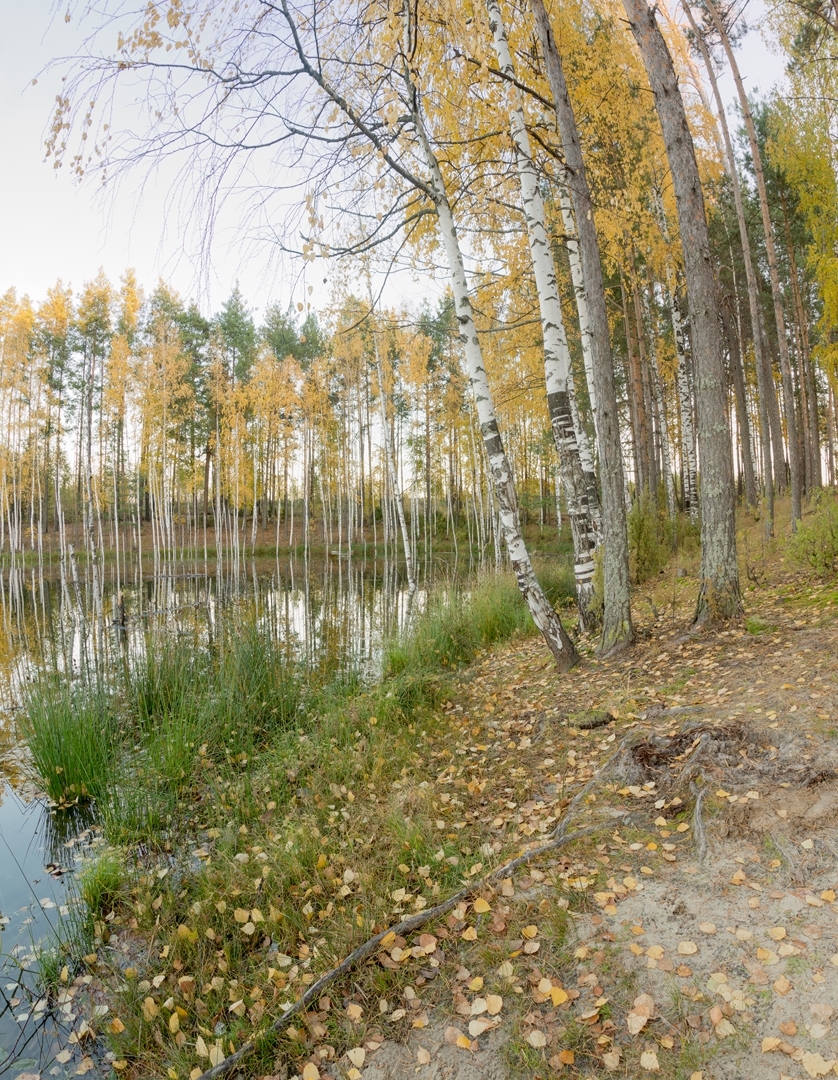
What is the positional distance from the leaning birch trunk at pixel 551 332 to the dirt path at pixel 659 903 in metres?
1.93

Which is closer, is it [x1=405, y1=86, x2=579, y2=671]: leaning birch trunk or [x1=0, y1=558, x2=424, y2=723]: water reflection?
[x1=405, y1=86, x2=579, y2=671]: leaning birch trunk

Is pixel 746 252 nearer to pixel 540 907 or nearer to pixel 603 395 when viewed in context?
pixel 603 395

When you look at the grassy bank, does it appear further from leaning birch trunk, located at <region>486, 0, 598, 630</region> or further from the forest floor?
leaning birch trunk, located at <region>486, 0, 598, 630</region>

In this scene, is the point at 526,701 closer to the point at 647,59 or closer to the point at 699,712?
the point at 699,712

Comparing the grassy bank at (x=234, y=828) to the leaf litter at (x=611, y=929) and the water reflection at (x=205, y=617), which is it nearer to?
the leaf litter at (x=611, y=929)

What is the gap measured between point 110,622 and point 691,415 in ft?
41.9

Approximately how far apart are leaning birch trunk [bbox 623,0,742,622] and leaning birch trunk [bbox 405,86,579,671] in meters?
1.38

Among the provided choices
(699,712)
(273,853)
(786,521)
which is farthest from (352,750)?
(786,521)

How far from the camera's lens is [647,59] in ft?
15.1

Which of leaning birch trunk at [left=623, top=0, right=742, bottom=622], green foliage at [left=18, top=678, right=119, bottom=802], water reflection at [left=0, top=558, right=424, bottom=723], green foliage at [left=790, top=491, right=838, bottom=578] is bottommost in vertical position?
green foliage at [left=18, top=678, right=119, bottom=802]

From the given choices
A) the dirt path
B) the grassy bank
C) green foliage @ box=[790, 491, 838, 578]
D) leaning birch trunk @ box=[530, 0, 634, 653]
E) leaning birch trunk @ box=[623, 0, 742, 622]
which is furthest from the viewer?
green foliage @ box=[790, 491, 838, 578]

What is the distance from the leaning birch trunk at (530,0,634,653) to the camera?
4.94m

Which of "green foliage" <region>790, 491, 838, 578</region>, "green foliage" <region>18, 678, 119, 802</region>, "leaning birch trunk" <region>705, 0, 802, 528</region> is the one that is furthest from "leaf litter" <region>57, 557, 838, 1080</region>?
"leaning birch trunk" <region>705, 0, 802, 528</region>

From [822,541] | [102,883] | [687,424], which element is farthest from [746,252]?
[102,883]
